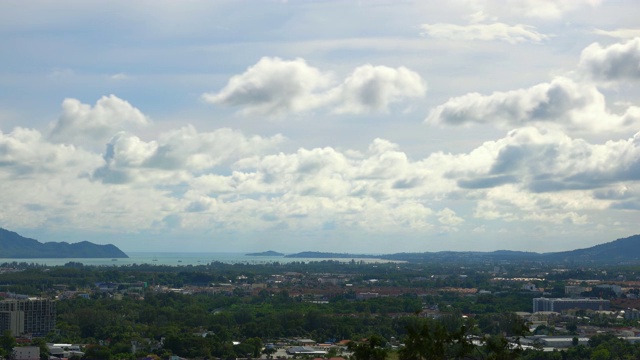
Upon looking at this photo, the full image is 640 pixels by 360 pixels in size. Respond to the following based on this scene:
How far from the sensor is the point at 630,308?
14775 centimetres

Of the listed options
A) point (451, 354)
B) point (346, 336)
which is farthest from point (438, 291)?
point (451, 354)

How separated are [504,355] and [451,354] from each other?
53.4 feet

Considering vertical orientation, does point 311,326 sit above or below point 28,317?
below

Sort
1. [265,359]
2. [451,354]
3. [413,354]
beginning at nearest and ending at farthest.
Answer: [413,354]
[451,354]
[265,359]

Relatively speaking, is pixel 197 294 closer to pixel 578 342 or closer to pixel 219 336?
pixel 219 336

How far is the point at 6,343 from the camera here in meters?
96.3

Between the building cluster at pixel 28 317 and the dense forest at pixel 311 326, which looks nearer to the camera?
the dense forest at pixel 311 326

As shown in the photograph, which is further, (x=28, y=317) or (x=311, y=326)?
(x=28, y=317)

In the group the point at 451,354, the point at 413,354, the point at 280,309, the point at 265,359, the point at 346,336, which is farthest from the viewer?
the point at 280,309

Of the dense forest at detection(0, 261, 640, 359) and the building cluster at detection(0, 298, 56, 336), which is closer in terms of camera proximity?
the dense forest at detection(0, 261, 640, 359)

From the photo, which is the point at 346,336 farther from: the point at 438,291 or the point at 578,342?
the point at 438,291

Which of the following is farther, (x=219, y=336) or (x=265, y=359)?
(x=219, y=336)

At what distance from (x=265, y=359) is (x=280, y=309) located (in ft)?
172

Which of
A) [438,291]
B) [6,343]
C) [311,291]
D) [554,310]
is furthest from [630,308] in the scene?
[6,343]
